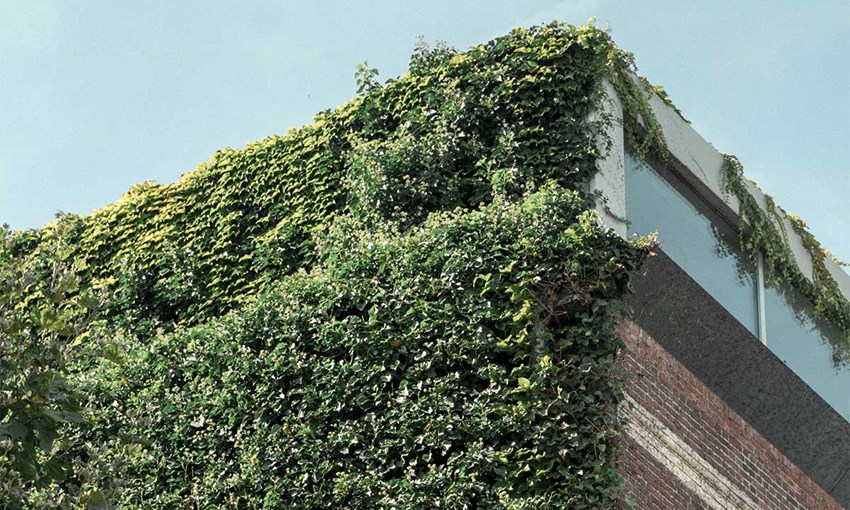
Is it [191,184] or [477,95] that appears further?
[191,184]

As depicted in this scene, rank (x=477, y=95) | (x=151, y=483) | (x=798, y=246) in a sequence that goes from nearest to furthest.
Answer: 1. (x=151, y=483)
2. (x=477, y=95)
3. (x=798, y=246)

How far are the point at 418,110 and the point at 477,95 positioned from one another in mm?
765

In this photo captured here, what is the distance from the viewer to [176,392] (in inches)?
629

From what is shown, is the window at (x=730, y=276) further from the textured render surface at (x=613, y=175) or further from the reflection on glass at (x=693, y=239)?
the textured render surface at (x=613, y=175)

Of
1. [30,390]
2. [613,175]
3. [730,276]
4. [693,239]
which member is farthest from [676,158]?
[30,390]

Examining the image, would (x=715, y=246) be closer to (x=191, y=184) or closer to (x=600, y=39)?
(x=600, y=39)

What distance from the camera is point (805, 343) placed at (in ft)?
62.2

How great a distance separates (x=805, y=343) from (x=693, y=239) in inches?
112

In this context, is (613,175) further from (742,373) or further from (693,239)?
(742,373)

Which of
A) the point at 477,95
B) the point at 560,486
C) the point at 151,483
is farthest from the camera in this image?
the point at 477,95

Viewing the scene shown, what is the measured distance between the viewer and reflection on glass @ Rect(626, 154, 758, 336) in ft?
53.5

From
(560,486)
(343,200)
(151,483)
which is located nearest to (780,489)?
(560,486)

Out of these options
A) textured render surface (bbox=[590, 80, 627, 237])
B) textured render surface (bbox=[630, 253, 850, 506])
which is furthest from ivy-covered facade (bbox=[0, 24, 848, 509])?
textured render surface (bbox=[630, 253, 850, 506])

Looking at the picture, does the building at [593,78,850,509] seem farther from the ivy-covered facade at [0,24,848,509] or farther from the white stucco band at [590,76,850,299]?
the ivy-covered facade at [0,24,848,509]
